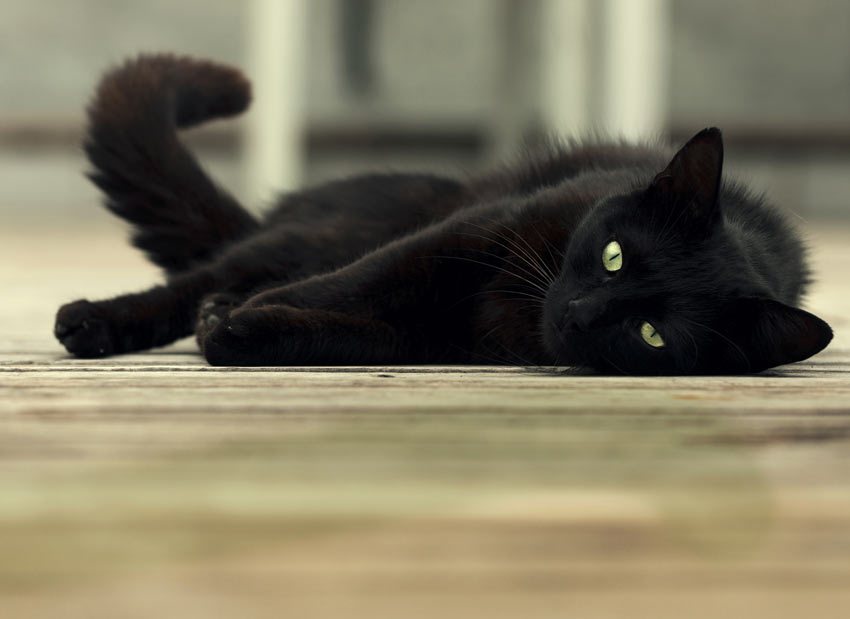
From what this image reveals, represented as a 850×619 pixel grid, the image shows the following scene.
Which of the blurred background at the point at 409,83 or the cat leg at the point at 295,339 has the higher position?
the blurred background at the point at 409,83

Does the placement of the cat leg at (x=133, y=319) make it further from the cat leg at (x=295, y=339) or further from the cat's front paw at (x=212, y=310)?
the cat leg at (x=295, y=339)

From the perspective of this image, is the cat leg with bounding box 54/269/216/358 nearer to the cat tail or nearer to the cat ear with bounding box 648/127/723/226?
the cat tail

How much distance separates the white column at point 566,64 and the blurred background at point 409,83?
22.6 inches

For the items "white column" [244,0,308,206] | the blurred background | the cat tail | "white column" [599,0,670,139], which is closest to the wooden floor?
the cat tail

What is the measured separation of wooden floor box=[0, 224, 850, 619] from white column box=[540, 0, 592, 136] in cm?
264

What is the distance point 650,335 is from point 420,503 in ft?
1.92

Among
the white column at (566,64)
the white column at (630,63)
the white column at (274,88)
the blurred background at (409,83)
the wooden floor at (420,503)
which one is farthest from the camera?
the blurred background at (409,83)

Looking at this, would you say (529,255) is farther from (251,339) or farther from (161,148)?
(161,148)

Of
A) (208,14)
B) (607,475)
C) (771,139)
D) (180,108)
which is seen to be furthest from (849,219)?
(607,475)

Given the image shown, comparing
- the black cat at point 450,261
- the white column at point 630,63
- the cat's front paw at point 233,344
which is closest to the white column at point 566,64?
the white column at point 630,63

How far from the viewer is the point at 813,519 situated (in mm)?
559

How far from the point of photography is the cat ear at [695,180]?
1.07 metres

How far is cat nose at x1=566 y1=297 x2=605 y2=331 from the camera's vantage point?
3.56 ft

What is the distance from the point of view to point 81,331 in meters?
1.24
